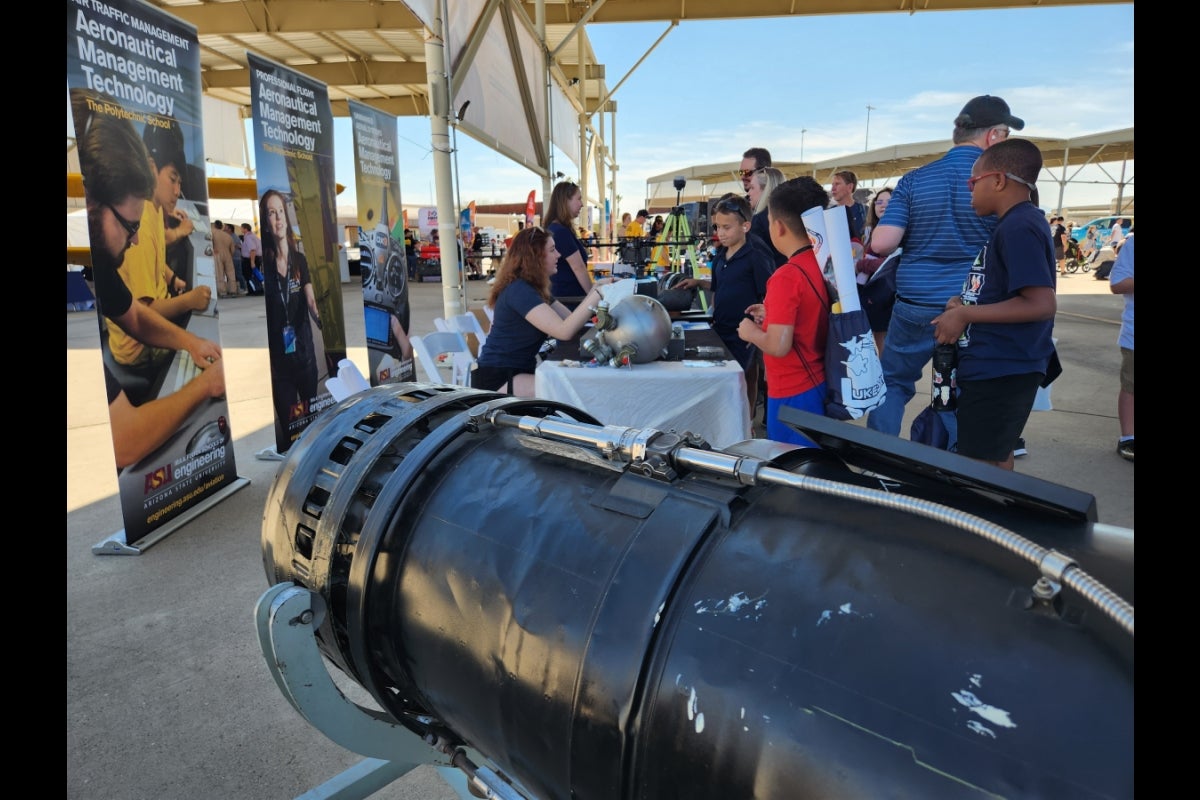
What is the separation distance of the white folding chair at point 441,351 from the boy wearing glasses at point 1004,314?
102 inches

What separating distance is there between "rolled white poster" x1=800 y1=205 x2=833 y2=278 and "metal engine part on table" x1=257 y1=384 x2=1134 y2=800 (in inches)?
57.9

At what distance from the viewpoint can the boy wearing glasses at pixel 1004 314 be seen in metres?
2.18

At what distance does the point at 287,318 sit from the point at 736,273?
2.81m

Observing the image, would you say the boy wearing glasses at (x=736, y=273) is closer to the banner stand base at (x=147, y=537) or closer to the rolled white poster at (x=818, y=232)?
the rolled white poster at (x=818, y=232)

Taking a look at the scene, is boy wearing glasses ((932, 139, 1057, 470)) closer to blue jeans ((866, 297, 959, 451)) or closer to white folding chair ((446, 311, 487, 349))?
blue jeans ((866, 297, 959, 451))

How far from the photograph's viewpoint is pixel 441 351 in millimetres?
4273

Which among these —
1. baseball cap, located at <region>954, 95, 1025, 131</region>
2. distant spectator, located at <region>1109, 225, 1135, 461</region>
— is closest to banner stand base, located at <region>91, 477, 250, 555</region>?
baseball cap, located at <region>954, 95, 1025, 131</region>

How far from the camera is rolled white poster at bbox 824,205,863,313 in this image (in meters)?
2.16

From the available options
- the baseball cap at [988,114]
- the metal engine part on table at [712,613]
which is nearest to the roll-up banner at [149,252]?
the metal engine part on table at [712,613]

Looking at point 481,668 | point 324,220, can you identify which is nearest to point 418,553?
point 481,668

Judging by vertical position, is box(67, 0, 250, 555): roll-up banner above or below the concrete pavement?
above
